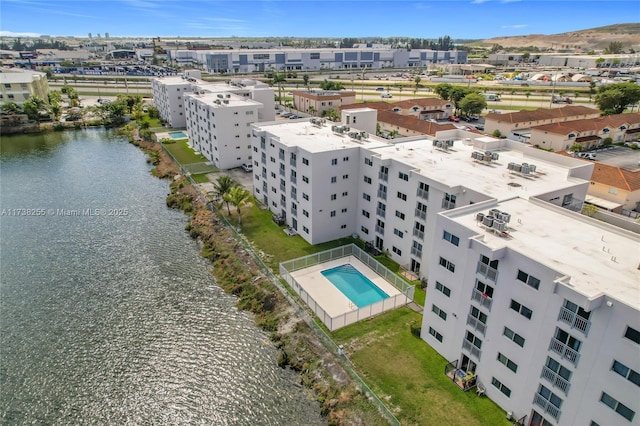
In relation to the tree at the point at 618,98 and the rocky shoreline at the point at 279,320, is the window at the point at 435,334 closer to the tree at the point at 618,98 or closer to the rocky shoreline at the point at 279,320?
the rocky shoreline at the point at 279,320

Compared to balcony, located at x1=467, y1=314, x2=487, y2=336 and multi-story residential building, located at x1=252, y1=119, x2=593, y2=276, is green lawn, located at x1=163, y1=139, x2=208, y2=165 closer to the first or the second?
multi-story residential building, located at x1=252, y1=119, x2=593, y2=276

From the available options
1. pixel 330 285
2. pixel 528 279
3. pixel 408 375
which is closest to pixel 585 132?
pixel 330 285

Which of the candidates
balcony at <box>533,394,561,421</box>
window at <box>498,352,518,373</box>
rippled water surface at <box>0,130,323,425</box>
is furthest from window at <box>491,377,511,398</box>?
rippled water surface at <box>0,130,323,425</box>

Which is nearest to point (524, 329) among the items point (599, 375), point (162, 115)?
point (599, 375)

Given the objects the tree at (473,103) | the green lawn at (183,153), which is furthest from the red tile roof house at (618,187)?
the green lawn at (183,153)

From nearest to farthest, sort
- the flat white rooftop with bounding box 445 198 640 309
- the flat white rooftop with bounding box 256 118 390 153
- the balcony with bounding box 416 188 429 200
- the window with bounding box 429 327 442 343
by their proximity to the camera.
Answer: the flat white rooftop with bounding box 445 198 640 309 → the window with bounding box 429 327 442 343 → the balcony with bounding box 416 188 429 200 → the flat white rooftop with bounding box 256 118 390 153
